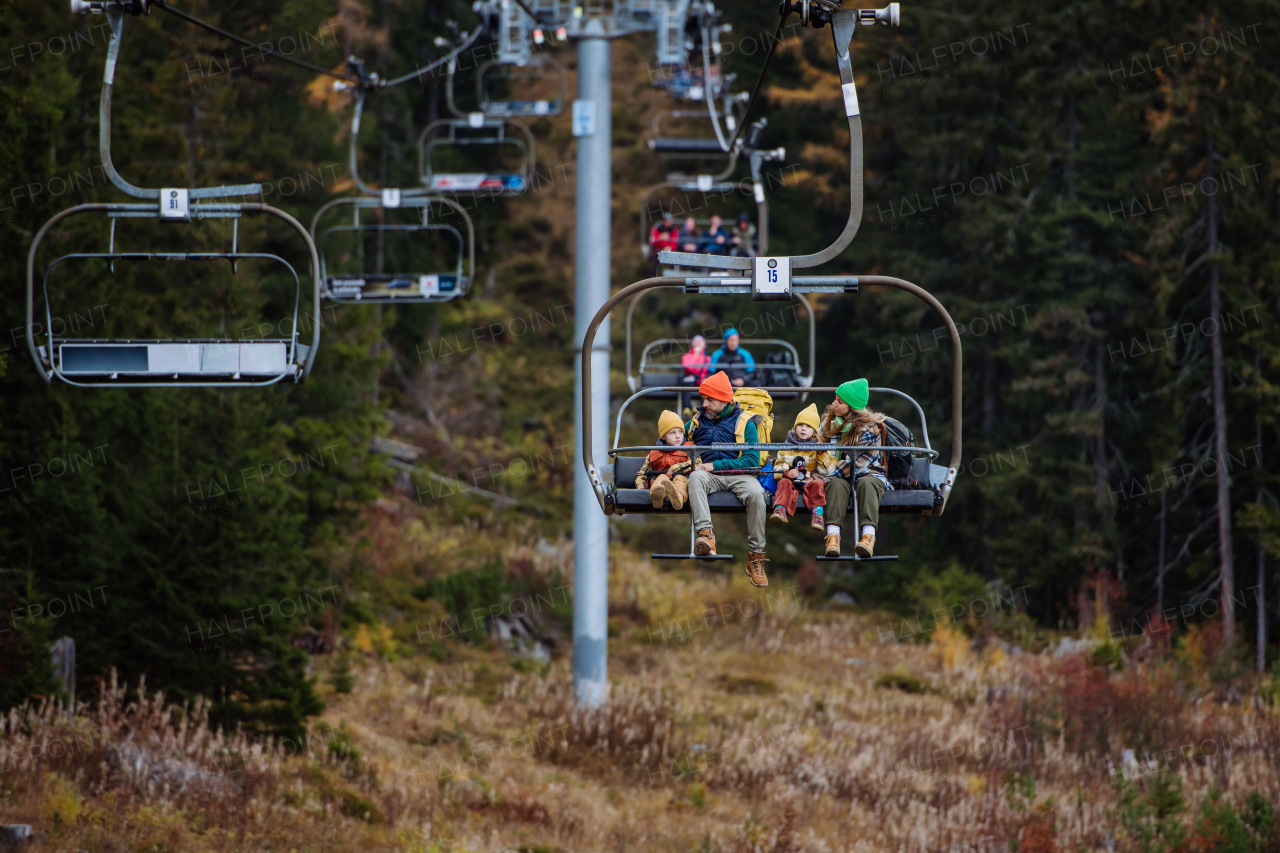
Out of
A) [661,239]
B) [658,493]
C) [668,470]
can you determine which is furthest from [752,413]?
[661,239]

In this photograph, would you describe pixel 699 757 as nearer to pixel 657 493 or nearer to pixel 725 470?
pixel 725 470

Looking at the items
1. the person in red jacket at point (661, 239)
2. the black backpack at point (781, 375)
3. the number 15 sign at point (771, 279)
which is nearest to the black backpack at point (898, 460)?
the number 15 sign at point (771, 279)

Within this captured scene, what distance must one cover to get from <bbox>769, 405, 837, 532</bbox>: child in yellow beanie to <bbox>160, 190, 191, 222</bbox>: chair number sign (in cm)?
426

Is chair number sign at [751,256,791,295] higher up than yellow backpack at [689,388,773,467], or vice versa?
chair number sign at [751,256,791,295]

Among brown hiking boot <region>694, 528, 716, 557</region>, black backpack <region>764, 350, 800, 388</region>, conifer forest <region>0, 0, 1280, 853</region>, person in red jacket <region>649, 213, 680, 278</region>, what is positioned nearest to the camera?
brown hiking boot <region>694, 528, 716, 557</region>

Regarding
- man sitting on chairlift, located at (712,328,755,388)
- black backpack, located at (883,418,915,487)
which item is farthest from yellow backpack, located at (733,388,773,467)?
man sitting on chairlift, located at (712,328,755,388)

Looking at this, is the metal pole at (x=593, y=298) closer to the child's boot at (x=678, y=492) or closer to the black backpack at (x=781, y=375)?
the black backpack at (x=781, y=375)

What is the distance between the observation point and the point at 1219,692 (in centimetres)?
1961

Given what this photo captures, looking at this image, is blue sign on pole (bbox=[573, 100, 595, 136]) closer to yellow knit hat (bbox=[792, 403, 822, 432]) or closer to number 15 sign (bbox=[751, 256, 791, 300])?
yellow knit hat (bbox=[792, 403, 822, 432])

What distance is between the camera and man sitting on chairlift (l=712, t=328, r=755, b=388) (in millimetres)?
13617

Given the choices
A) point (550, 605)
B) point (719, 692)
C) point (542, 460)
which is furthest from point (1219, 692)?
point (542, 460)

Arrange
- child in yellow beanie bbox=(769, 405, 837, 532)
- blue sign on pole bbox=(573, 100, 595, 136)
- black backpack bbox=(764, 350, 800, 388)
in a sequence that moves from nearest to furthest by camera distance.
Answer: child in yellow beanie bbox=(769, 405, 837, 532), black backpack bbox=(764, 350, 800, 388), blue sign on pole bbox=(573, 100, 595, 136)

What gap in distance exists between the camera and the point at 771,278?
6.74 m

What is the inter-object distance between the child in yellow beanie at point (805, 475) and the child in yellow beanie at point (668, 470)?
0.64 metres
